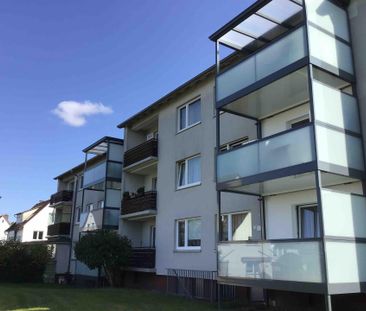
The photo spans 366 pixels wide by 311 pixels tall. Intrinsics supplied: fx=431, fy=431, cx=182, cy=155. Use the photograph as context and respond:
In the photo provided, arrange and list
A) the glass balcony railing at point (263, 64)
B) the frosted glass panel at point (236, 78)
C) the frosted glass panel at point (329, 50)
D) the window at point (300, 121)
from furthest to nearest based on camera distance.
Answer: the window at point (300, 121)
the frosted glass panel at point (236, 78)
the glass balcony railing at point (263, 64)
the frosted glass panel at point (329, 50)

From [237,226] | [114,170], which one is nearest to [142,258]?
[114,170]

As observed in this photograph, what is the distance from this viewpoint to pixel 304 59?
11.6 metres

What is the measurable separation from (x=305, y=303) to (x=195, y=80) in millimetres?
10768

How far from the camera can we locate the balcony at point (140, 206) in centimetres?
2214

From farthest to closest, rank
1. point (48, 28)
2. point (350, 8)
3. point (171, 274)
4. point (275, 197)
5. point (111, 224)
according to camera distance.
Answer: point (111, 224) < point (171, 274) < point (48, 28) < point (275, 197) < point (350, 8)

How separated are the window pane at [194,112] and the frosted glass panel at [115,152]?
8095mm

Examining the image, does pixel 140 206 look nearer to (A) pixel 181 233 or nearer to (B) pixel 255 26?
(A) pixel 181 233

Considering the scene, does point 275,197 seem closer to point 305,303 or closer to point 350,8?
point 305,303

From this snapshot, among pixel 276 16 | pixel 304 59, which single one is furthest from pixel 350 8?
pixel 304 59

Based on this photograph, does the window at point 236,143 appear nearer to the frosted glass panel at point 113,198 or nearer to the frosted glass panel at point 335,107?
the frosted glass panel at point 335,107

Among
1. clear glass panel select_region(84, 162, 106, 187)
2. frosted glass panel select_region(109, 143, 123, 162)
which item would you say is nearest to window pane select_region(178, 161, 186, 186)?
frosted glass panel select_region(109, 143, 123, 162)

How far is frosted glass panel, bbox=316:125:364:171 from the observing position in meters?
11.0

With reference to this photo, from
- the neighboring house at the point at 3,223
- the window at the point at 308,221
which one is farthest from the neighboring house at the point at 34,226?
the window at the point at 308,221

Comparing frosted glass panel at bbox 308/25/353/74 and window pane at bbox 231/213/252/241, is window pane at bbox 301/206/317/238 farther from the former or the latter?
frosted glass panel at bbox 308/25/353/74
